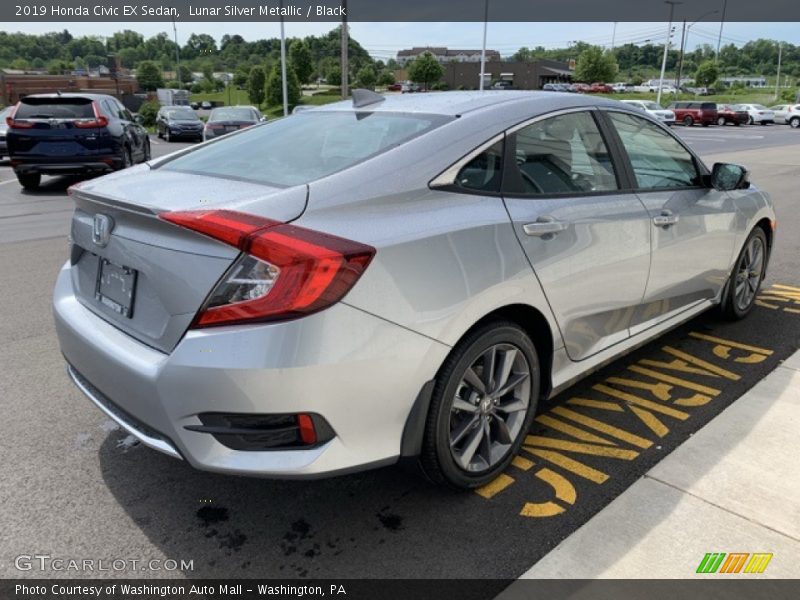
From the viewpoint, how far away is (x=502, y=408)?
2783 mm

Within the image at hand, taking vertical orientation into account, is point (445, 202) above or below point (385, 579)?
above

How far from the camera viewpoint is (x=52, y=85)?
67.3 metres

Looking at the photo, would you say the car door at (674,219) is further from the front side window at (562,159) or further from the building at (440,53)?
the building at (440,53)

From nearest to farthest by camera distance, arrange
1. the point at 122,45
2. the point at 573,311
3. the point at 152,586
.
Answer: the point at 152,586 → the point at 573,311 → the point at 122,45

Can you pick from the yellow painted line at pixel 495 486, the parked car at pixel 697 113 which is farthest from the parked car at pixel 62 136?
the parked car at pixel 697 113

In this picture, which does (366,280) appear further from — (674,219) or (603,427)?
(674,219)

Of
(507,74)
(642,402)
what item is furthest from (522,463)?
(507,74)

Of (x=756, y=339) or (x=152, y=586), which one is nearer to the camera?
(x=152, y=586)

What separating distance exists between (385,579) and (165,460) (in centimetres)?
126

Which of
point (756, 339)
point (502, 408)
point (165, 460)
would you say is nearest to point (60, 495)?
point (165, 460)

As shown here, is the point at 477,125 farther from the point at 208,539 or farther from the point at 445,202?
the point at 208,539

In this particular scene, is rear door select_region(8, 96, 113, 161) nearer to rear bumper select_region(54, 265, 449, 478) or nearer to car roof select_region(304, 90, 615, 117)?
car roof select_region(304, 90, 615, 117)

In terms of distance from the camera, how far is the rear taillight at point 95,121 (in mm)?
11133

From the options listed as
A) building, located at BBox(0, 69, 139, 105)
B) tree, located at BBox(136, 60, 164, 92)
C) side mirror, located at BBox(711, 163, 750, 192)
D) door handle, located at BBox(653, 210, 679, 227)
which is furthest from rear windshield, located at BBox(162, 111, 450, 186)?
tree, located at BBox(136, 60, 164, 92)
